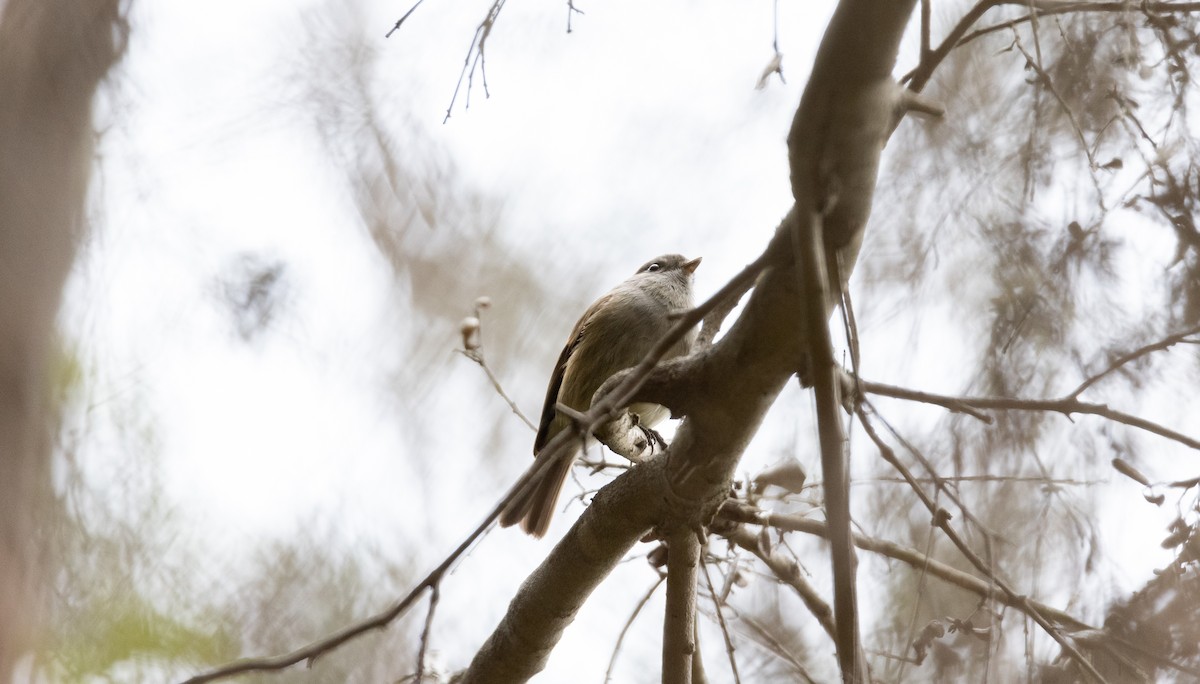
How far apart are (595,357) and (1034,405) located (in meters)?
2.24

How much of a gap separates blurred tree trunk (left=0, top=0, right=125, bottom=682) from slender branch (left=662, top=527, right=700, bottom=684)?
4.98 feet

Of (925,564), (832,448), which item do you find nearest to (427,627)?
(832,448)

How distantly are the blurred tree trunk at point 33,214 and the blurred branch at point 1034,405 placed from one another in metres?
2.02

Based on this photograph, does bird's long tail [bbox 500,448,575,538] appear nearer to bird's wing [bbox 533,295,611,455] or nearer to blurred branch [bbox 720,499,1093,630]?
bird's wing [bbox 533,295,611,455]

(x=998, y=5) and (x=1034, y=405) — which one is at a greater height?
(x=998, y=5)

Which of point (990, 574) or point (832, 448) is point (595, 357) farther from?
point (832, 448)

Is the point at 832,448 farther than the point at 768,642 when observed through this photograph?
No

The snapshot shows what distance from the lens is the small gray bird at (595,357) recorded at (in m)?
3.52

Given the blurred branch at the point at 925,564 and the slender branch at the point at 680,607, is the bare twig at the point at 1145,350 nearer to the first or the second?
the blurred branch at the point at 925,564

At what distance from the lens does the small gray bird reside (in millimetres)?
3518

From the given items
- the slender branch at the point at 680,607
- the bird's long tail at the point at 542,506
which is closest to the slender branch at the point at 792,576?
Result: the slender branch at the point at 680,607

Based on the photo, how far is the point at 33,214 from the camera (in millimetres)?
2477

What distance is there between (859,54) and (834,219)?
0.24 m

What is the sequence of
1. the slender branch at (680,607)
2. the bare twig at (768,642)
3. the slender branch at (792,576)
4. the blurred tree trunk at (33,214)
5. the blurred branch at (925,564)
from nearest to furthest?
the blurred branch at (925,564), the slender branch at (680,607), the blurred tree trunk at (33,214), the bare twig at (768,642), the slender branch at (792,576)
